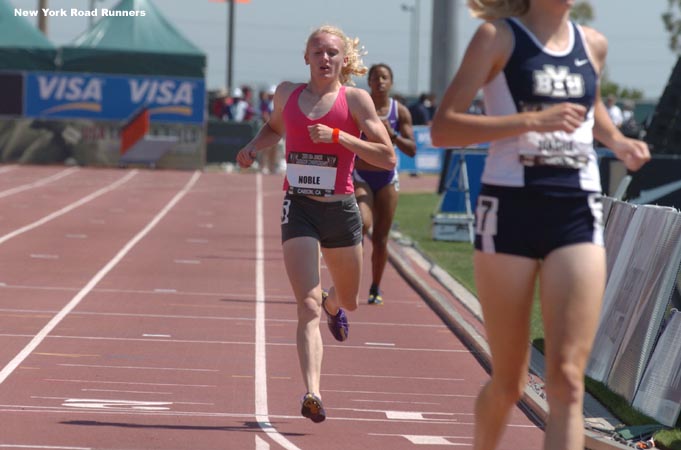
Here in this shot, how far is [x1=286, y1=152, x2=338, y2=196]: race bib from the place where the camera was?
798 centimetres

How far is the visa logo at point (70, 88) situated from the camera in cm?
3975

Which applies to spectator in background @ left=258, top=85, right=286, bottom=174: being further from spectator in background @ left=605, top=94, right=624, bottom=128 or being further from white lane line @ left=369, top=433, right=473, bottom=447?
white lane line @ left=369, top=433, right=473, bottom=447

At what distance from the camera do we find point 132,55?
41.1 m

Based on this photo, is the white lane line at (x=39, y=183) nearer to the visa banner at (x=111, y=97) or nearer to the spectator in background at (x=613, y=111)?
the visa banner at (x=111, y=97)

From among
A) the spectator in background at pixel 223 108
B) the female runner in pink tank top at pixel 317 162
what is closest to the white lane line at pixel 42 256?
the female runner in pink tank top at pixel 317 162

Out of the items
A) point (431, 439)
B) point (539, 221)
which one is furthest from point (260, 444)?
point (539, 221)

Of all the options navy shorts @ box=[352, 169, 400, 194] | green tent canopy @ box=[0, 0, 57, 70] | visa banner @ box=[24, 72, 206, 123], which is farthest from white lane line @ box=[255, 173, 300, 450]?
green tent canopy @ box=[0, 0, 57, 70]

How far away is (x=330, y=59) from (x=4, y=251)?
421 inches

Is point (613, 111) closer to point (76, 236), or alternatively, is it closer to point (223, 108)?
point (223, 108)

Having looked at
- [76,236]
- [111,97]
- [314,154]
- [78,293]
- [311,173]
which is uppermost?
[314,154]

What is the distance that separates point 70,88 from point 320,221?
3279cm

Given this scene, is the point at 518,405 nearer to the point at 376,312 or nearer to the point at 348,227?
the point at 348,227

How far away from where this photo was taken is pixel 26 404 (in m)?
8.34

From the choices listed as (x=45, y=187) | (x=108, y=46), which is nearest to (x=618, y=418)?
(x=45, y=187)
